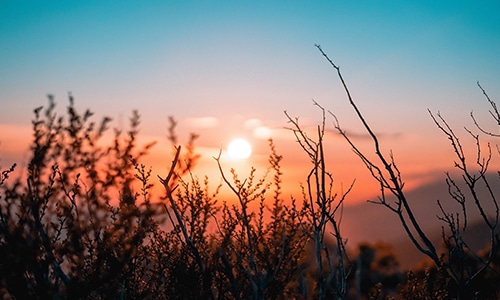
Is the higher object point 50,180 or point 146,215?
point 50,180

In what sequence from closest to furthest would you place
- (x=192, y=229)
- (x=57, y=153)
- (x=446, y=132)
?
(x=57, y=153) < (x=446, y=132) < (x=192, y=229)

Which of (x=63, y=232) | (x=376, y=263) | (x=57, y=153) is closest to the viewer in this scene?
(x=57, y=153)

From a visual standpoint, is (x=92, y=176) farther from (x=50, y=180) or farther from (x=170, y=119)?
(x=170, y=119)

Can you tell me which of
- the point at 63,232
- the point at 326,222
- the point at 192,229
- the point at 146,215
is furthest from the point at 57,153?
the point at 192,229

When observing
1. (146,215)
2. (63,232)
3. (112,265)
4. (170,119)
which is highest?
(170,119)

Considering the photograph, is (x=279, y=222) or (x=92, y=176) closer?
(x=92, y=176)

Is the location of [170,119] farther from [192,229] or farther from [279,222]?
[279,222]

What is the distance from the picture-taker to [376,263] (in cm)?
3619

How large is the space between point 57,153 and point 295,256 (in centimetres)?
496

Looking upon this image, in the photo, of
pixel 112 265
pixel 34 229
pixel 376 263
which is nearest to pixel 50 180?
pixel 34 229

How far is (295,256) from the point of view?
8586mm

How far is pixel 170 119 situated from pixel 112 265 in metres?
1.84

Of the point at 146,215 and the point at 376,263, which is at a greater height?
the point at 376,263

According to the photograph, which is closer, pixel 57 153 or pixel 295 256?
pixel 57 153
